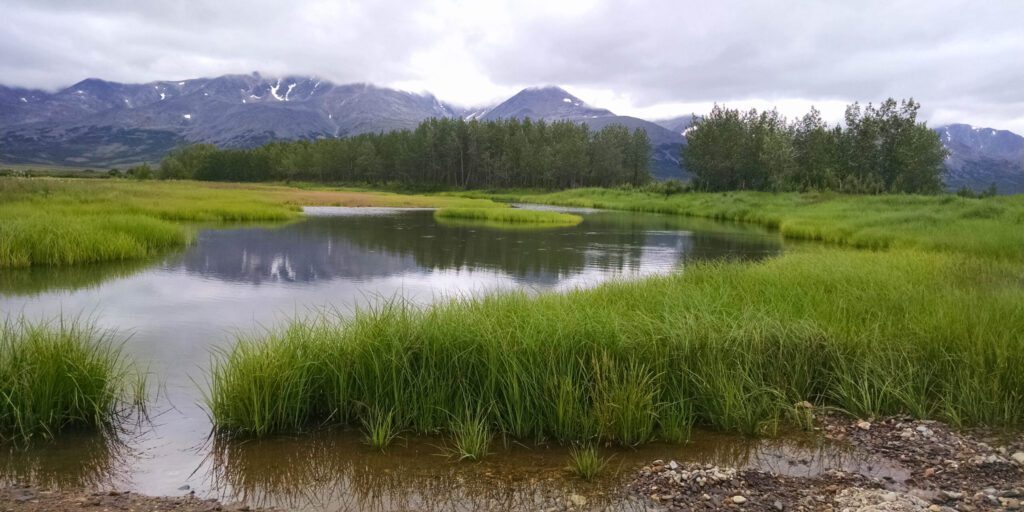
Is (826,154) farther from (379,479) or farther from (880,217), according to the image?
(379,479)

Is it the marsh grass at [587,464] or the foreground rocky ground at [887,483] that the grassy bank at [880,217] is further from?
the marsh grass at [587,464]

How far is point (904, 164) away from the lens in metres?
74.1

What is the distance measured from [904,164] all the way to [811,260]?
68993mm

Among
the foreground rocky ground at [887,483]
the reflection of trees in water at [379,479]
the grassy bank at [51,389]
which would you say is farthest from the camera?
the grassy bank at [51,389]

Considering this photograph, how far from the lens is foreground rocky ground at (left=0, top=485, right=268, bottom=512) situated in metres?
5.22

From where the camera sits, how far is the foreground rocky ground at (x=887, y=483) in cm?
520

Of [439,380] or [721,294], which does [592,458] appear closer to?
[439,380]

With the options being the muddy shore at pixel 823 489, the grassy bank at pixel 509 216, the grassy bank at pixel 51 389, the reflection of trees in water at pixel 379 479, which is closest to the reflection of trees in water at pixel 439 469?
→ the reflection of trees in water at pixel 379 479

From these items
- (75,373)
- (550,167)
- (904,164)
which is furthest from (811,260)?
(550,167)

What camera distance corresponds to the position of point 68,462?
6.31 m

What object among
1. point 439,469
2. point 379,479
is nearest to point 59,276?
point 379,479

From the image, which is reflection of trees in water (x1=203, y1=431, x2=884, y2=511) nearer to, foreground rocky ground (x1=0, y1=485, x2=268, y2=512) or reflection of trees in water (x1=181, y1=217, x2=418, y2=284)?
foreground rocky ground (x1=0, y1=485, x2=268, y2=512)

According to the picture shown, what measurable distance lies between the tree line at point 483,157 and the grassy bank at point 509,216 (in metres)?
56.0

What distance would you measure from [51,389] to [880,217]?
3815cm
